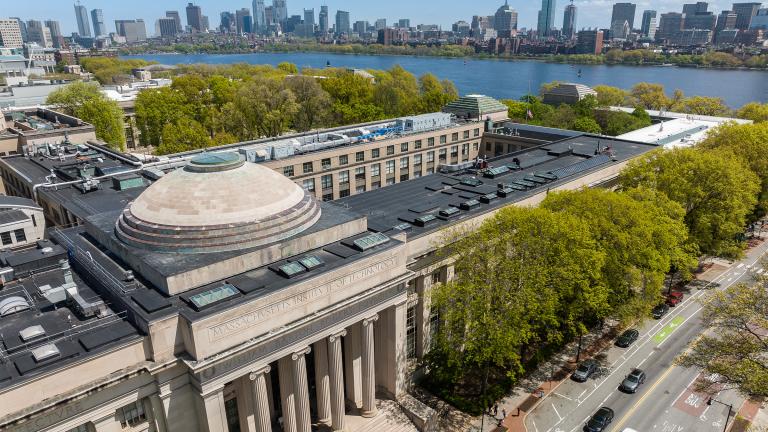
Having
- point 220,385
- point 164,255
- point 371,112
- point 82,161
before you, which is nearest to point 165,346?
point 220,385

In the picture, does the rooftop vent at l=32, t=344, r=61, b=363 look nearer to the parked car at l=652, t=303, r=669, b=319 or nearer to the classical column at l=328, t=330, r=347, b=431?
the classical column at l=328, t=330, r=347, b=431

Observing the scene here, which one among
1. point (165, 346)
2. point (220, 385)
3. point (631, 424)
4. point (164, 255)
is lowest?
point (631, 424)

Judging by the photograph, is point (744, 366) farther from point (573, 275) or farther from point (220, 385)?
point (220, 385)

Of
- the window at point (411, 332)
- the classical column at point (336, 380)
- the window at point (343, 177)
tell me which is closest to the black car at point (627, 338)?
the window at point (411, 332)

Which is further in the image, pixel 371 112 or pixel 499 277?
pixel 371 112

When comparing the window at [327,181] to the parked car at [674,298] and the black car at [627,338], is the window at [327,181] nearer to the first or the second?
the black car at [627,338]

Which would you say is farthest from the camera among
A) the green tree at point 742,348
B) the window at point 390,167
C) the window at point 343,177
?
the window at point 390,167
